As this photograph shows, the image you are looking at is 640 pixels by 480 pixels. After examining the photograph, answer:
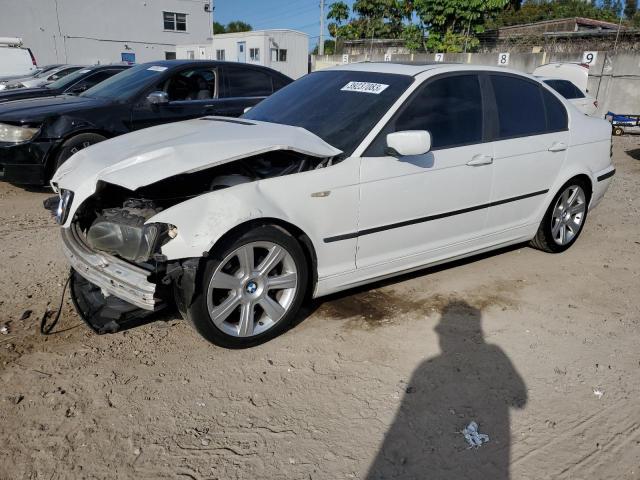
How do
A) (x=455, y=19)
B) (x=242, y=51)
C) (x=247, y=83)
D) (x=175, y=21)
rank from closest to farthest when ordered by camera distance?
(x=247, y=83), (x=455, y=19), (x=242, y=51), (x=175, y=21)

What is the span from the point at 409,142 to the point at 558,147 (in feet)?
6.57

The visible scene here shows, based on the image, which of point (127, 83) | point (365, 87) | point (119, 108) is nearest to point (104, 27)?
point (127, 83)

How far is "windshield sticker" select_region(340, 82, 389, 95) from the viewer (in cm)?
391

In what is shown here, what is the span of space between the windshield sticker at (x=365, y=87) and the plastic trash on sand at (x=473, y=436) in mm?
2351

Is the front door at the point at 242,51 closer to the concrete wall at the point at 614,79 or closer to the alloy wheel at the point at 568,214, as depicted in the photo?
the concrete wall at the point at 614,79

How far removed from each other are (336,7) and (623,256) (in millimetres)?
37446

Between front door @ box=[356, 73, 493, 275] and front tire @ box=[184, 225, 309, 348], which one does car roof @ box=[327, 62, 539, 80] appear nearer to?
front door @ box=[356, 73, 493, 275]

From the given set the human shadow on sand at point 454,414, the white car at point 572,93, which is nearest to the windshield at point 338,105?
the human shadow on sand at point 454,414

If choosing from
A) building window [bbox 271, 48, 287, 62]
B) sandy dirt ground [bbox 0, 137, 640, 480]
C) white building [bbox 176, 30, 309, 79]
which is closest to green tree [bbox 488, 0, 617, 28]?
white building [bbox 176, 30, 309, 79]

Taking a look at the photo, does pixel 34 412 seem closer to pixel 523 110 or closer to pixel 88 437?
pixel 88 437

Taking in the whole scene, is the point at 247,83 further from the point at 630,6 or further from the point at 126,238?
the point at 630,6

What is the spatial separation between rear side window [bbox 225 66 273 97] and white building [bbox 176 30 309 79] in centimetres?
2236

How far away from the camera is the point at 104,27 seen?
34.1 meters

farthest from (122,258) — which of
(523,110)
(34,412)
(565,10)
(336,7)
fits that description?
(565,10)
